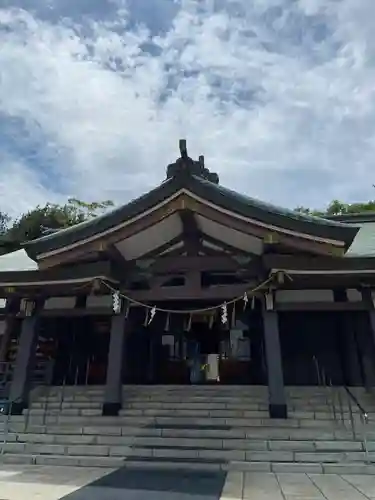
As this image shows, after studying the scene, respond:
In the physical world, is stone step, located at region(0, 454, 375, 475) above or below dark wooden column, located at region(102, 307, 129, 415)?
below

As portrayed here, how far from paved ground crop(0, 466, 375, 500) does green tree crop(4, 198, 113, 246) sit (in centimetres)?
2394

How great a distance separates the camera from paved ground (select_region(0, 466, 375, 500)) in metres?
4.27

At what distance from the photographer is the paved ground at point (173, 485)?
4273 millimetres

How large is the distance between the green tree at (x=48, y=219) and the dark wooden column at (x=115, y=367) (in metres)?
21.1

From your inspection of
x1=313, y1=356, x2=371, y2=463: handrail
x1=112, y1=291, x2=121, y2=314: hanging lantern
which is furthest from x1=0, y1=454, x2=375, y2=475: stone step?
x1=112, y1=291, x2=121, y2=314: hanging lantern

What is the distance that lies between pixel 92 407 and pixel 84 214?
25.6m

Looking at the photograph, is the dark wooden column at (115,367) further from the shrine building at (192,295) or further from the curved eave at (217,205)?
the curved eave at (217,205)

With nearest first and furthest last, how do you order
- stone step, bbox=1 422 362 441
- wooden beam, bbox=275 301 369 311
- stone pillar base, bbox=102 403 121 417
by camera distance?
stone step, bbox=1 422 362 441, stone pillar base, bbox=102 403 121 417, wooden beam, bbox=275 301 369 311

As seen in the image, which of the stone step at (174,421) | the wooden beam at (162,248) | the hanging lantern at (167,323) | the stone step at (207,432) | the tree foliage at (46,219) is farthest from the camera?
the tree foliage at (46,219)

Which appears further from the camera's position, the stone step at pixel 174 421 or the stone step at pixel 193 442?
the stone step at pixel 174 421

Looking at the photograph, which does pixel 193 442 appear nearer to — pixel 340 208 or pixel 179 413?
pixel 179 413

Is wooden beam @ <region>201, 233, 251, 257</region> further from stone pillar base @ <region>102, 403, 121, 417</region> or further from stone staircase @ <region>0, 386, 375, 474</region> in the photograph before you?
stone pillar base @ <region>102, 403, 121, 417</region>

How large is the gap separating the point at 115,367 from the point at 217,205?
3.68 metres

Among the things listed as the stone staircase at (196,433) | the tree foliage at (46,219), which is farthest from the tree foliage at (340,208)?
the stone staircase at (196,433)
